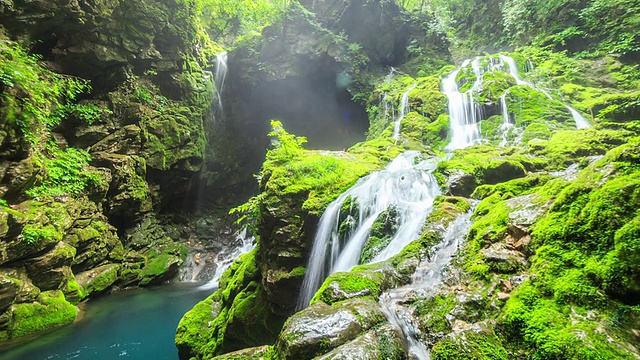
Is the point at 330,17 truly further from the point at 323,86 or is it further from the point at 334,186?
the point at 334,186

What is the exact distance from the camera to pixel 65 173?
468 inches

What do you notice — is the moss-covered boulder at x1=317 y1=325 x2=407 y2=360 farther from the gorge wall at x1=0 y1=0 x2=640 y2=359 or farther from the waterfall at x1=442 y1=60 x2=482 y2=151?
the waterfall at x1=442 y1=60 x2=482 y2=151

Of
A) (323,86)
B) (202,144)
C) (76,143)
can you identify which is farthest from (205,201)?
(323,86)

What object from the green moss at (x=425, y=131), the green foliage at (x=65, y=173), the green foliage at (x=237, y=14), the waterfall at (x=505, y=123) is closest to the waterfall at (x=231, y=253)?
the green foliage at (x=65, y=173)

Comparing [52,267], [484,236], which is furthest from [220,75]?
[484,236]

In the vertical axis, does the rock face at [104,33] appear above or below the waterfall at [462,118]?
above

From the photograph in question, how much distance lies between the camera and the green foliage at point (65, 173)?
35.7ft

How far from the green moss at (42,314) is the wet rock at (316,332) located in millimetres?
11367

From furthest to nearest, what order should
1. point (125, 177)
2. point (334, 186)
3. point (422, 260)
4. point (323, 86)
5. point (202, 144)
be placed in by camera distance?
point (323, 86), point (202, 144), point (125, 177), point (334, 186), point (422, 260)

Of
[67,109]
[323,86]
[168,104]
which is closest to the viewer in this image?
[67,109]

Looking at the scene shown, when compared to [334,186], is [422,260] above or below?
below

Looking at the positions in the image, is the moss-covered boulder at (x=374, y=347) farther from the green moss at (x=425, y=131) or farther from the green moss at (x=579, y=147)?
the green moss at (x=425, y=131)

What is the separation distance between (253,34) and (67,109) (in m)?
13.0

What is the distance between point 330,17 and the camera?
22.1 meters
